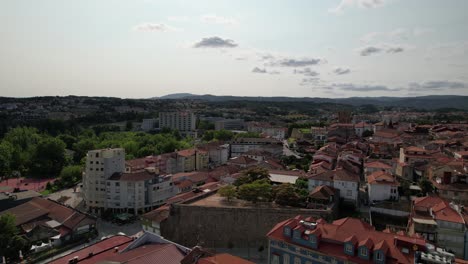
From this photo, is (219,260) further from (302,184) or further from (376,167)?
(376,167)

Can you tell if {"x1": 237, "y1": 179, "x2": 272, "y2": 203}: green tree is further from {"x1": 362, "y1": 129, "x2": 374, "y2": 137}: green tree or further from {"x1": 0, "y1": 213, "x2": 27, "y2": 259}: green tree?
{"x1": 362, "y1": 129, "x2": 374, "y2": 137}: green tree

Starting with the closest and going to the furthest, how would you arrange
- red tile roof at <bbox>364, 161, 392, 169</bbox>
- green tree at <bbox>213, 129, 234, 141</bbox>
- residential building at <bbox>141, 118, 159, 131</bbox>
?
1. red tile roof at <bbox>364, 161, 392, 169</bbox>
2. green tree at <bbox>213, 129, 234, 141</bbox>
3. residential building at <bbox>141, 118, 159, 131</bbox>

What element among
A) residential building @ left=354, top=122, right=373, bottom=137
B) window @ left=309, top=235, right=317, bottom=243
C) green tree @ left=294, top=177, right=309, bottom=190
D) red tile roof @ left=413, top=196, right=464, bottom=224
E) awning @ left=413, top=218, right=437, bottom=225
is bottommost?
awning @ left=413, top=218, right=437, bottom=225

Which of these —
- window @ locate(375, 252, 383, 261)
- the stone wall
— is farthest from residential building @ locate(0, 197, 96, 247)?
window @ locate(375, 252, 383, 261)

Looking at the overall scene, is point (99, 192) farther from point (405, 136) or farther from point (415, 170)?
point (405, 136)

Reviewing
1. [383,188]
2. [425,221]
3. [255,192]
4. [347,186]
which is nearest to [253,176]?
[255,192]
